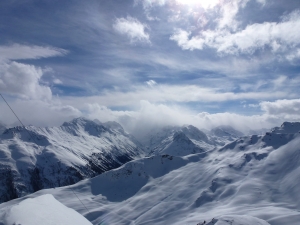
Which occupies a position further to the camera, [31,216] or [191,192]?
[191,192]

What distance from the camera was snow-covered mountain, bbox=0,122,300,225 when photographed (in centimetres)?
12475

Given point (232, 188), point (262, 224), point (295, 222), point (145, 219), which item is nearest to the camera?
point (262, 224)

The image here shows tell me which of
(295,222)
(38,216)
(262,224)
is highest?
(38,216)

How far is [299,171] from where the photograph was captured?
498ft

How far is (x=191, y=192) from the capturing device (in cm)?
15800

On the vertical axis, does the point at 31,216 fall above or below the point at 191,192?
above

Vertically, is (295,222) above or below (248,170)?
below

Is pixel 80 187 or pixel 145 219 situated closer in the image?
pixel 145 219

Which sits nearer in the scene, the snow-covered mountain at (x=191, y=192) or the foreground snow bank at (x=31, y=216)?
the foreground snow bank at (x=31, y=216)

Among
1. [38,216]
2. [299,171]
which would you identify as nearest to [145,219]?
[299,171]

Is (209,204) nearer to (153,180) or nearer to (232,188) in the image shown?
(232,188)

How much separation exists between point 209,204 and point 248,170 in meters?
62.1

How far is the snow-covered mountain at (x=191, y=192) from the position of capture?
125m

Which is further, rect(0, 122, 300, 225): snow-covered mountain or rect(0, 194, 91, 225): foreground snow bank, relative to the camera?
rect(0, 122, 300, 225): snow-covered mountain
